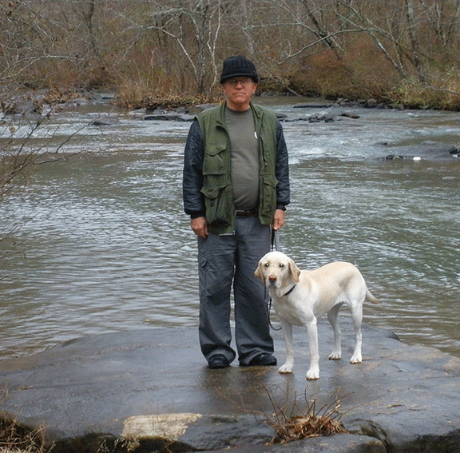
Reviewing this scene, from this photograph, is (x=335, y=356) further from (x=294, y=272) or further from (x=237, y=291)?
(x=294, y=272)

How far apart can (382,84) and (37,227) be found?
81.8ft

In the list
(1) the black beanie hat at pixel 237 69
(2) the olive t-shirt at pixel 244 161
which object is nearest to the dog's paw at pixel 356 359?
(2) the olive t-shirt at pixel 244 161

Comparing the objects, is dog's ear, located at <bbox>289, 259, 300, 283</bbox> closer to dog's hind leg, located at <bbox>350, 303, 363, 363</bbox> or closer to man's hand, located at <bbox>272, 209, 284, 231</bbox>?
man's hand, located at <bbox>272, 209, 284, 231</bbox>

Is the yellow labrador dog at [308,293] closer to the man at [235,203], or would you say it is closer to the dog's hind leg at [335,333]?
the dog's hind leg at [335,333]

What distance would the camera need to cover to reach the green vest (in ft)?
16.9

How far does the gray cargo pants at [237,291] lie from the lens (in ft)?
17.4

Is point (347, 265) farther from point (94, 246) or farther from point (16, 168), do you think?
point (94, 246)

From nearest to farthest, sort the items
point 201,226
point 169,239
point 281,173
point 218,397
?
point 218,397, point 201,226, point 281,173, point 169,239

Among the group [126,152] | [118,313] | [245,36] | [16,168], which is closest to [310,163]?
[126,152]

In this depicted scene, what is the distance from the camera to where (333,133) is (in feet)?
78.8

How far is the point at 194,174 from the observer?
5.25 meters

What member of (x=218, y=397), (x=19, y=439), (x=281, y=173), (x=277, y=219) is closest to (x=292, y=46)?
(x=281, y=173)

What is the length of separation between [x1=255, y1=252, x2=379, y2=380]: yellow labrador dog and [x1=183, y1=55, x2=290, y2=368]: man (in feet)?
0.97

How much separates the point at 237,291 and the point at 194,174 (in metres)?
0.82
